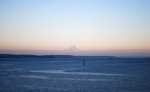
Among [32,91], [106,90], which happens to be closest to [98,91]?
[106,90]

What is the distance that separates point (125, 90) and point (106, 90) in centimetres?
138

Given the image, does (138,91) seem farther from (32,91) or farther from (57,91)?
(32,91)

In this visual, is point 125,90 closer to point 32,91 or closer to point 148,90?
point 148,90

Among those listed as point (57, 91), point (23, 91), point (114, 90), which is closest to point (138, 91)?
point (114, 90)

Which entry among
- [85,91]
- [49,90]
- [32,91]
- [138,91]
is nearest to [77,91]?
[85,91]

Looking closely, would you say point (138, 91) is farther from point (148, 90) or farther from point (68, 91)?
point (68, 91)

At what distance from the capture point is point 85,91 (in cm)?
1606

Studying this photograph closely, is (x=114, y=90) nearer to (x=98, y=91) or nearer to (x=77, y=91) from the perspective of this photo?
(x=98, y=91)

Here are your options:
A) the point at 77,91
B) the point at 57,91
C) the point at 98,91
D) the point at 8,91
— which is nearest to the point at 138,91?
the point at 98,91

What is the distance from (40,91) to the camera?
16109 millimetres

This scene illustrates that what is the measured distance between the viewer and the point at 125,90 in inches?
648

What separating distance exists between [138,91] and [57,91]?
227 inches

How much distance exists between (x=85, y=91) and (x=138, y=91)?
3.75m

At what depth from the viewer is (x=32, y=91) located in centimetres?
1602
